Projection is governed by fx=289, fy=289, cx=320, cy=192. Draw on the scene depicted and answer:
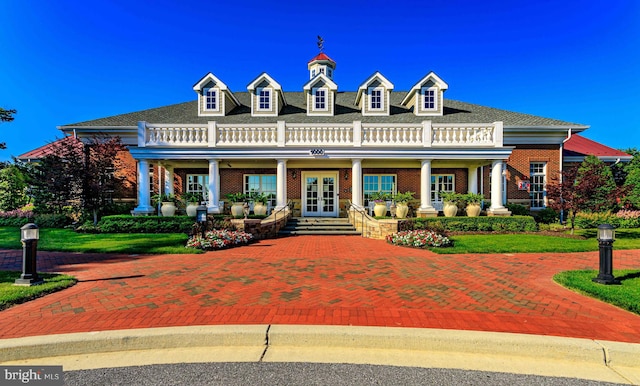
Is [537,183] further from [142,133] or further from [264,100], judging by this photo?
[142,133]

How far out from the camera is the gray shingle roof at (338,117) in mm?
16922

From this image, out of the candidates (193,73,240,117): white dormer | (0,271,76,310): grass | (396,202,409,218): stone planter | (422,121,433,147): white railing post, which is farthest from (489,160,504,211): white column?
(0,271,76,310): grass

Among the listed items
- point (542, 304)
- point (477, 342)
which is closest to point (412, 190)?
point (542, 304)

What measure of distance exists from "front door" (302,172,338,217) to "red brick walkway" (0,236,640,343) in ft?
29.3

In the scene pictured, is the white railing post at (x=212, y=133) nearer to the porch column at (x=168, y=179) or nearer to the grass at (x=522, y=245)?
the porch column at (x=168, y=179)

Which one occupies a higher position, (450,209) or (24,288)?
(450,209)

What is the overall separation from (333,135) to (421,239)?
7.19 m

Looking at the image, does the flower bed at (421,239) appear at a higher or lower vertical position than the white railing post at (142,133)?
lower

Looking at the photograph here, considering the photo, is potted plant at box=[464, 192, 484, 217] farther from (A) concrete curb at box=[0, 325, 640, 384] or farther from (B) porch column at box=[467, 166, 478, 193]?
(A) concrete curb at box=[0, 325, 640, 384]

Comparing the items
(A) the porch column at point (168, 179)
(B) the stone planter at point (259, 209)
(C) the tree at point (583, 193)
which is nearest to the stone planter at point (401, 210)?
(C) the tree at point (583, 193)

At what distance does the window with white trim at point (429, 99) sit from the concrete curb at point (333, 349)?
16.7 metres

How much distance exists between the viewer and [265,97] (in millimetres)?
18078

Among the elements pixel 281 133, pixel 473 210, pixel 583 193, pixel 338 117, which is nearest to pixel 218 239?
pixel 281 133

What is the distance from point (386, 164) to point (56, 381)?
51.7ft
